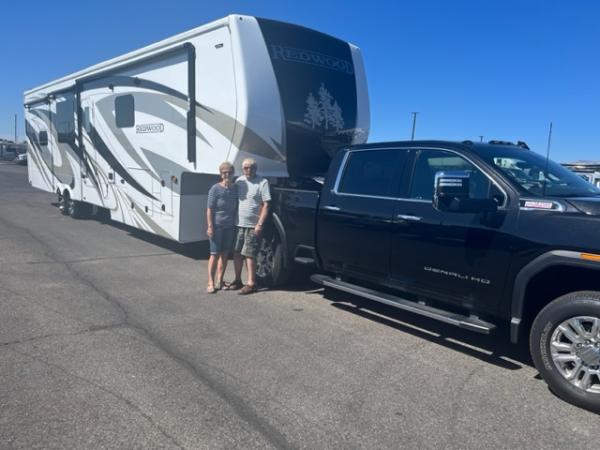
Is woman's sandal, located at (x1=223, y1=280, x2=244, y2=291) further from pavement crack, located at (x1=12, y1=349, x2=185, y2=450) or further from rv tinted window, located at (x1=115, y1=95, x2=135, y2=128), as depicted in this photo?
rv tinted window, located at (x1=115, y1=95, x2=135, y2=128)

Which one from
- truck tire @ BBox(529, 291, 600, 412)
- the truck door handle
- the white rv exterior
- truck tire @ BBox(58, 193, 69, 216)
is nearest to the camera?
truck tire @ BBox(529, 291, 600, 412)

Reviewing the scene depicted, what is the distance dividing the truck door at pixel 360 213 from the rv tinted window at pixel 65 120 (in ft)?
28.8

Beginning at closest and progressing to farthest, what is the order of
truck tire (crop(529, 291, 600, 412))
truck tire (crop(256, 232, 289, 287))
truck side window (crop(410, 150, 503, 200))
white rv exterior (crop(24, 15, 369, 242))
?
truck tire (crop(529, 291, 600, 412)) < truck side window (crop(410, 150, 503, 200)) < truck tire (crop(256, 232, 289, 287)) < white rv exterior (crop(24, 15, 369, 242))

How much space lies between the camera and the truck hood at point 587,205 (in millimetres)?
3734

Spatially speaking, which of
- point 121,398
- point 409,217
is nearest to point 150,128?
point 409,217

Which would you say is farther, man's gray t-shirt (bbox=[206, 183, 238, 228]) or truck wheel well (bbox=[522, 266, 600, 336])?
man's gray t-shirt (bbox=[206, 183, 238, 228])

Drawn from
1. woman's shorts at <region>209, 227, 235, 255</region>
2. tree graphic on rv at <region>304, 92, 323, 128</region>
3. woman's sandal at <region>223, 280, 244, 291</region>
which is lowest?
woman's sandal at <region>223, 280, 244, 291</region>

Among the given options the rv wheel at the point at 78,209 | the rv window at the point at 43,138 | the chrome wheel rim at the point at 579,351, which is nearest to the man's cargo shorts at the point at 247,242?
the chrome wheel rim at the point at 579,351

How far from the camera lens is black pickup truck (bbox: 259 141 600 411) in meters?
3.74

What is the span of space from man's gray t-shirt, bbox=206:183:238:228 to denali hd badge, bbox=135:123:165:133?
244cm

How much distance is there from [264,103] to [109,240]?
5.24m

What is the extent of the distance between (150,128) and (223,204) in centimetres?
306

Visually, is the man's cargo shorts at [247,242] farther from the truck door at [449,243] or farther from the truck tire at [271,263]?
the truck door at [449,243]

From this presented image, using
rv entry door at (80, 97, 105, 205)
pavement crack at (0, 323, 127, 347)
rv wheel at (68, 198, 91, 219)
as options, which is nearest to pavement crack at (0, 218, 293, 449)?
pavement crack at (0, 323, 127, 347)
